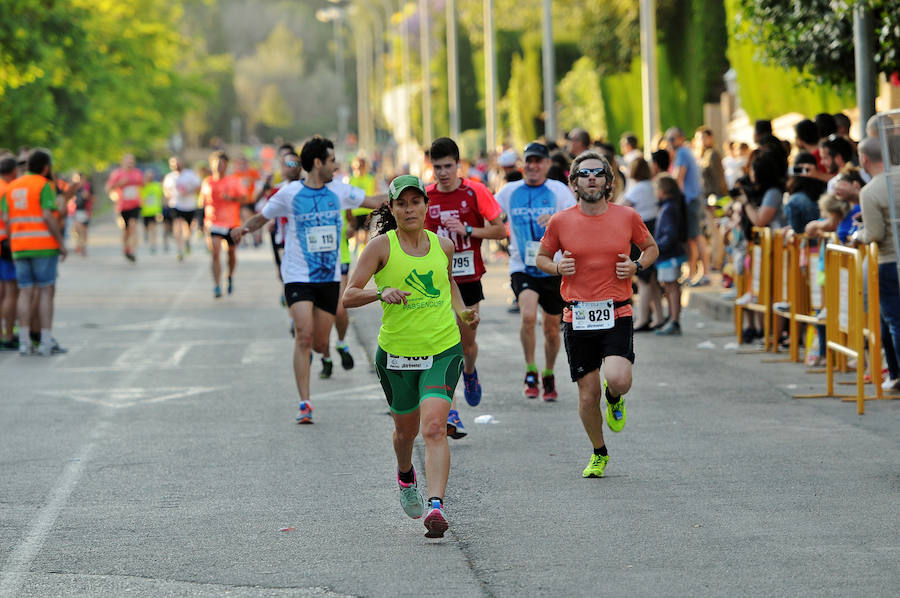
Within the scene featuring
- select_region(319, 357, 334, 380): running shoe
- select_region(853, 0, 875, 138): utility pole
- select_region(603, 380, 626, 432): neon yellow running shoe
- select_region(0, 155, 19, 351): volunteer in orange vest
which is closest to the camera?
select_region(603, 380, 626, 432): neon yellow running shoe

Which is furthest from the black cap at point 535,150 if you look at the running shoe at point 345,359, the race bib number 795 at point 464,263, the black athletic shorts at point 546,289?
the running shoe at point 345,359

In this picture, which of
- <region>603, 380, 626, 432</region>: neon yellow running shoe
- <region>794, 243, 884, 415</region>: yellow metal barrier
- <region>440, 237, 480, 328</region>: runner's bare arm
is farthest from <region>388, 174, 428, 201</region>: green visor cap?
<region>794, 243, 884, 415</region>: yellow metal barrier

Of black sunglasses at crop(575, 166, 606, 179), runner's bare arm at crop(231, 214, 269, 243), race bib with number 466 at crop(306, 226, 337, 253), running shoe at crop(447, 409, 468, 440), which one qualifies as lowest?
running shoe at crop(447, 409, 468, 440)

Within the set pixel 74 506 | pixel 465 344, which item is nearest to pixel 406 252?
pixel 74 506

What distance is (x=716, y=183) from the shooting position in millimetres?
20844

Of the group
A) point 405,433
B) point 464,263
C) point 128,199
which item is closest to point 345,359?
point 464,263

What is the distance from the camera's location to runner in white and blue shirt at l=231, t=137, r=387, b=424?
11758 mm

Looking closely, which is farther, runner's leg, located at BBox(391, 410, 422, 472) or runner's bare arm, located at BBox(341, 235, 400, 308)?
runner's leg, located at BBox(391, 410, 422, 472)

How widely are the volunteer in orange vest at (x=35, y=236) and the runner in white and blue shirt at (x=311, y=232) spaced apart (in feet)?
16.4

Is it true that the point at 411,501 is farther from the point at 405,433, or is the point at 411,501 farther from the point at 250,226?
the point at 250,226

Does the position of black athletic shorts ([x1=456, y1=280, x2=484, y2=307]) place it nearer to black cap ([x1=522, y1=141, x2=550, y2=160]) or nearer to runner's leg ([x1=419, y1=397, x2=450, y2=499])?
black cap ([x1=522, y1=141, x2=550, y2=160])

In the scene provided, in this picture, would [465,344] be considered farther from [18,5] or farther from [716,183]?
[18,5]

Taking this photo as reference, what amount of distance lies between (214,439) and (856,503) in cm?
444

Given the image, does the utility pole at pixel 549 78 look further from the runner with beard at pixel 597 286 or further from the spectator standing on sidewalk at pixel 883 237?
the runner with beard at pixel 597 286
